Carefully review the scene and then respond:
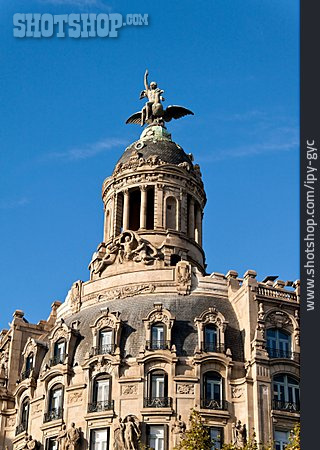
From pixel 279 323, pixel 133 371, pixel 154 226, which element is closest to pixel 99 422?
pixel 133 371

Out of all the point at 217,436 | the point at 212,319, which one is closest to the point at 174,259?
the point at 212,319

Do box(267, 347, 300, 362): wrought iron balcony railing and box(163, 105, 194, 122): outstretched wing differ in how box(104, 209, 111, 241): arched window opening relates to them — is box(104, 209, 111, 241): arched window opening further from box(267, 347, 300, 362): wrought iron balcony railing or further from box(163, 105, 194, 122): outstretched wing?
box(267, 347, 300, 362): wrought iron balcony railing

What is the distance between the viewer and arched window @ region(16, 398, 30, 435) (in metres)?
57.0

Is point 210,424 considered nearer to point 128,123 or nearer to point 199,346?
point 199,346

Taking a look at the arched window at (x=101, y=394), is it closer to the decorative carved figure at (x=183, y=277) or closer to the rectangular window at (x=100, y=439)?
the rectangular window at (x=100, y=439)

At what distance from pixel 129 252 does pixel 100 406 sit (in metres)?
11.6

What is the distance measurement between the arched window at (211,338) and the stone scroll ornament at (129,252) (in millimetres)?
6865

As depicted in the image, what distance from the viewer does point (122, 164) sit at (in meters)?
66.8

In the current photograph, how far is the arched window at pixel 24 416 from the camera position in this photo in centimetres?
5697

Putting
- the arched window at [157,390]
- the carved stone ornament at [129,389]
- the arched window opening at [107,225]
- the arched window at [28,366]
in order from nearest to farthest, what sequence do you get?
1. the arched window at [157,390]
2. the carved stone ornament at [129,389]
3. the arched window at [28,366]
4. the arched window opening at [107,225]

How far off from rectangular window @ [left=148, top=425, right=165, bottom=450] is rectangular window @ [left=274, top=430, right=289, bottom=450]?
6.76 m

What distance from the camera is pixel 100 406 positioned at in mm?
51688

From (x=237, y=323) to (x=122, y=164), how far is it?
18373mm
